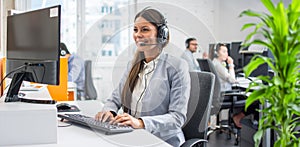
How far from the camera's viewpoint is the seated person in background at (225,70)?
3729 mm

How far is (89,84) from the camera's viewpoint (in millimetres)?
4234

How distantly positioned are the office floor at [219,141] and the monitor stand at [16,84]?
238cm

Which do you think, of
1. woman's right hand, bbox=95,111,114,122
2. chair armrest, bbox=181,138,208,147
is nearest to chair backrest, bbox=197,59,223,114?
chair armrest, bbox=181,138,208,147

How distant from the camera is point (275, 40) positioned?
24.7 inches

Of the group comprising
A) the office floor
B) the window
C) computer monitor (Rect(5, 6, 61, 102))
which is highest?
the window

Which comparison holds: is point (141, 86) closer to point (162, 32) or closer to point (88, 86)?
point (162, 32)

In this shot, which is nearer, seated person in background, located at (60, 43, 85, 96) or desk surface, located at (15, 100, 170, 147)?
desk surface, located at (15, 100, 170, 147)

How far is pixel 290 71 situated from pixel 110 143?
0.72m

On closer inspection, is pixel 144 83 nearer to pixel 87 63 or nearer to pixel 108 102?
pixel 108 102

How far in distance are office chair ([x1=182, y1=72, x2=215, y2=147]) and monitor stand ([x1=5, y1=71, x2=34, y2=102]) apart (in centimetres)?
73

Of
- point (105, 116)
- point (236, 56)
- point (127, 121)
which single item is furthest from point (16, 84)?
point (236, 56)

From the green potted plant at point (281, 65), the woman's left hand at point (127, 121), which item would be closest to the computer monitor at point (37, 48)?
the woman's left hand at point (127, 121)

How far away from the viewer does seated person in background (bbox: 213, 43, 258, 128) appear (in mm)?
3729

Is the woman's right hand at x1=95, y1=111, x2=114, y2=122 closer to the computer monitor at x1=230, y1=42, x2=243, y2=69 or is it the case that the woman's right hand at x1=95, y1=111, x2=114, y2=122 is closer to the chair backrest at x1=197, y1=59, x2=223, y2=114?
the chair backrest at x1=197, y1=59, x2=223, y2=114
